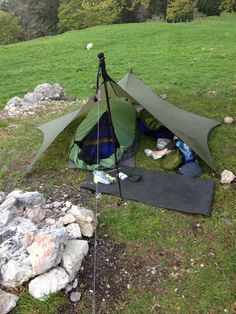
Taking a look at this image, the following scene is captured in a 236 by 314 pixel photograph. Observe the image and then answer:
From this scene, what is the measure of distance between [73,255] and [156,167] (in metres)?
3.02

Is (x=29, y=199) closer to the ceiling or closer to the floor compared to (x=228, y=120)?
closer to the ceiling

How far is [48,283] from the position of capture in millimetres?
4648

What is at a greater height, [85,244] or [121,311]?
[85,244]

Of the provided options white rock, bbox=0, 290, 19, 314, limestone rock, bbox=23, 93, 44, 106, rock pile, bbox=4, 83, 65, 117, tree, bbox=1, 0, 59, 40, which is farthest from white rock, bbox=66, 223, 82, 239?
tree, bbox=1, 0, 59, 40

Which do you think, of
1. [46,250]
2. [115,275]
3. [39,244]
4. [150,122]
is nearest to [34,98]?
[150,122]

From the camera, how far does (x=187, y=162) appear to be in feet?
24.0

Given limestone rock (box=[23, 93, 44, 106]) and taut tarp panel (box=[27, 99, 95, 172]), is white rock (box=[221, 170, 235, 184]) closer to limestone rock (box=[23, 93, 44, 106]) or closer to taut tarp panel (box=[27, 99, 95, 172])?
taut tarp panel (box=[27, 99, 95, 172])

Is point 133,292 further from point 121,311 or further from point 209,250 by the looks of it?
point 209,250

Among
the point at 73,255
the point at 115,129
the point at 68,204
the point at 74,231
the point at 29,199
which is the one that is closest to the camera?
the point at 73,255

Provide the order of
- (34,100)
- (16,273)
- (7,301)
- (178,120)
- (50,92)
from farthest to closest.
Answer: (50,92) < (34,100) < (178,120) < (16,273) < (7,301)

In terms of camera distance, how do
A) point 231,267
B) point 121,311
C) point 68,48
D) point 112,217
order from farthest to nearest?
point 68,48, point 112,217, point 231,267, point 121,311

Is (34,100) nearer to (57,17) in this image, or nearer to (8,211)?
(8,211)

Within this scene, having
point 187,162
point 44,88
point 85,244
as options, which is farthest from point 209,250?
point 44,88

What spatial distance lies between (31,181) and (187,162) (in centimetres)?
301
